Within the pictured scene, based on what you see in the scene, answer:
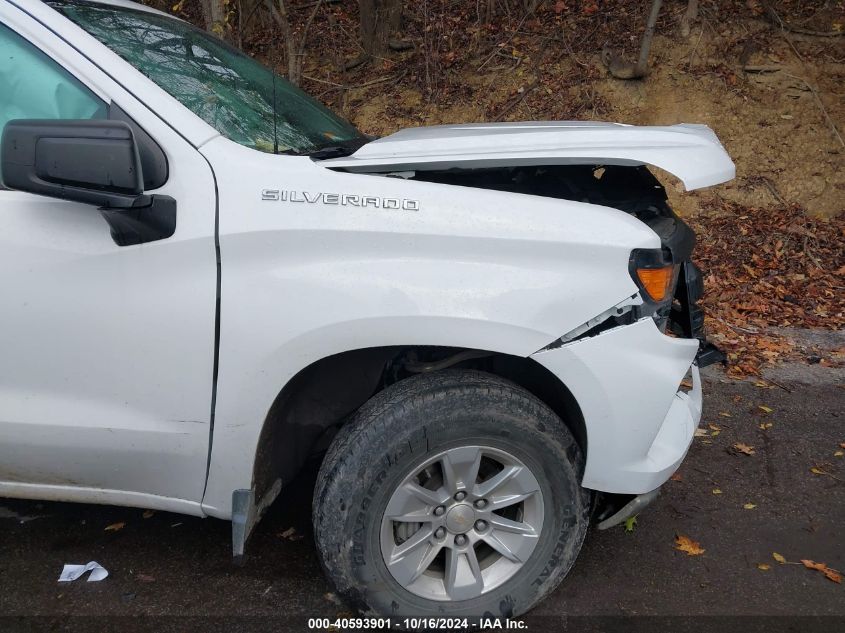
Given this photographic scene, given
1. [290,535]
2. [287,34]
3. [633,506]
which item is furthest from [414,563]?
[287,34]

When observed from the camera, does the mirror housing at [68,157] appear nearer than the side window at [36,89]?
Yes

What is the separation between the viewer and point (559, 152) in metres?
2.57

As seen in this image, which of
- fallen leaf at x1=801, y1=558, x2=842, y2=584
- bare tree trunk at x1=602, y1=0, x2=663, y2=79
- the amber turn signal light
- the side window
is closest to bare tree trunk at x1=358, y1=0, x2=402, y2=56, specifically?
bare tree trunk at x1=602, y1=0, x2=663, y2=79

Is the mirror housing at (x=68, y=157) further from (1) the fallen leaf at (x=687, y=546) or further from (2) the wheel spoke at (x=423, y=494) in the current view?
(1) the fallen leaf at (x=687, y=546)

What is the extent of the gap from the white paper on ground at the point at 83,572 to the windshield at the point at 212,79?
1740 mm

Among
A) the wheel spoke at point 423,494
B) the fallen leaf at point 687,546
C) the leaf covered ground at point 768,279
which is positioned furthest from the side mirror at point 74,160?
the leaf covered ground at point 768,279

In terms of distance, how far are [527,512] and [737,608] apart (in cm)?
94

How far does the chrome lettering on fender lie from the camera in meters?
2.39

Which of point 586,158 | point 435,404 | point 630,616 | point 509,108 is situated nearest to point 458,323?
point 435,404

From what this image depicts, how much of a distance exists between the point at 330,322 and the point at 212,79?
1.17 meters

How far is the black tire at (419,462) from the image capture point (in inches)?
97.7

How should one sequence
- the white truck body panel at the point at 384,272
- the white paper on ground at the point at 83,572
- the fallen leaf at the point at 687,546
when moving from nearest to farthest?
the white truck body panel at the point at 384,272 < the white paper on ground at the point at 83,572 < the fallen leaf at the point at 687,546

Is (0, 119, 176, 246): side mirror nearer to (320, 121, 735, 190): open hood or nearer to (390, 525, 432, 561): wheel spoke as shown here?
(320, 121, 735, 190): open hood

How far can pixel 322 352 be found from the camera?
2.40 metres
